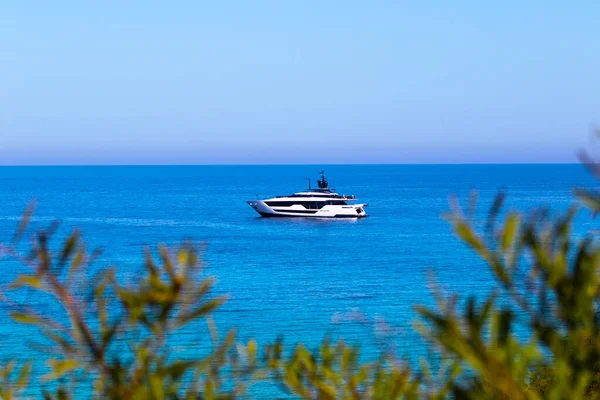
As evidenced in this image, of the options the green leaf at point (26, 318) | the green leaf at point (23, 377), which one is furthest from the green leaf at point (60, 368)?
the green leaf at point (23, 377)

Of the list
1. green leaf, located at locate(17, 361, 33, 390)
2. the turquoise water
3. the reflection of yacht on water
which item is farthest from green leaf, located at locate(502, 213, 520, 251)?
the reflection of yacht on water

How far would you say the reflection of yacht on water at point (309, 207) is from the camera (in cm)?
6725

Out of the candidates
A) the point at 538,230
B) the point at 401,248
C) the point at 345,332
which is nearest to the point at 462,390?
the point at 538,230

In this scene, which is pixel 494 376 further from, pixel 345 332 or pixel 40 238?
pixel 345 332

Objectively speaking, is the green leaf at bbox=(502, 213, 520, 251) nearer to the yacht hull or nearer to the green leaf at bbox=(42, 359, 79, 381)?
the green leaf at bbox=(42, 359, 79, 381)

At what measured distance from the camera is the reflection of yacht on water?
67.2m

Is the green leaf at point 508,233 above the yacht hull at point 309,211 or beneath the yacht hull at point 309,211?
above

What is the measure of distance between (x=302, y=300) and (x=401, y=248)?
18.0m

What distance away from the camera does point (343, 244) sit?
5444 cm

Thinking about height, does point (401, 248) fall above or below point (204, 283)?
below

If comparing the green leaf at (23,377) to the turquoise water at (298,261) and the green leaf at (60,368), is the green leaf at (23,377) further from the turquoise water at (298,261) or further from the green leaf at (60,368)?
the turquoise water at (298,261)

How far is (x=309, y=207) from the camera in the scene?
67.5m

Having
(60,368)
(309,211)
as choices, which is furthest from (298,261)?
(60,368)

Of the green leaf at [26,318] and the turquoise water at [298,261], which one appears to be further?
the turquoise water at [298,261]
